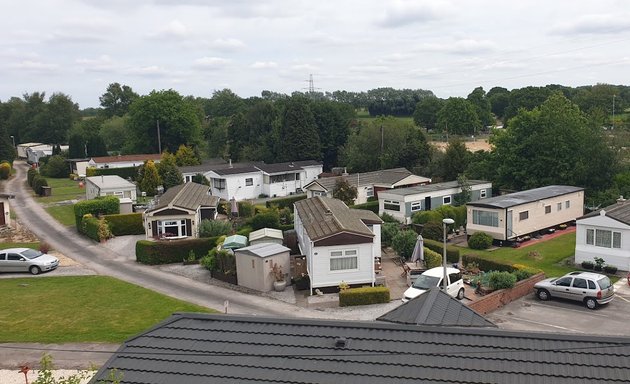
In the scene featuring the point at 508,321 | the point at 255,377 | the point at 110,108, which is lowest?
the point at 508,321

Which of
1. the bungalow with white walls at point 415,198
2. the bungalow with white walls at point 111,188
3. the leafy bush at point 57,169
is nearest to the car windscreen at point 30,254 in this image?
the bungalow with white walls at point 111,188

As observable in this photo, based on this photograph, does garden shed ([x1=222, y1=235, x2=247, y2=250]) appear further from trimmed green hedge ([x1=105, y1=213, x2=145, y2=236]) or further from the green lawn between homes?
trimmed green hedge ([x1=105, y1=213, x2=145, y2=236])

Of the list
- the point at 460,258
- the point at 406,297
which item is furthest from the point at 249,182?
the point at 406,297

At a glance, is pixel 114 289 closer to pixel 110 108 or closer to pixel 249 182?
pixel 249 182

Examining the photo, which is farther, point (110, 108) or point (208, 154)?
point (110, 108)

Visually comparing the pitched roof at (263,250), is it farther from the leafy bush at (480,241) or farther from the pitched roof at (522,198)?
the pitched roof at (522,198)

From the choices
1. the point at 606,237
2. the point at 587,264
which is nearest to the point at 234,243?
the point at 587,264
